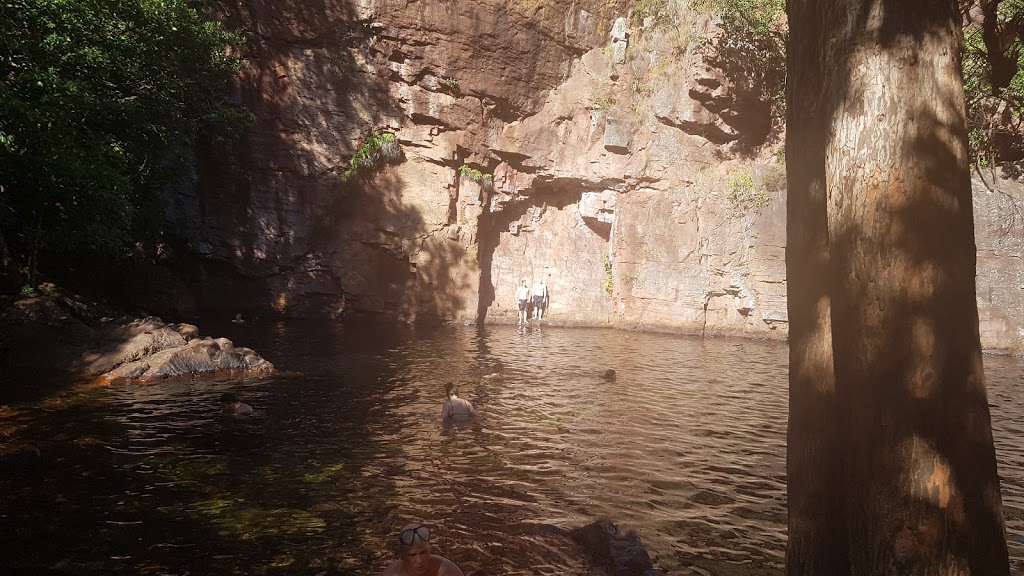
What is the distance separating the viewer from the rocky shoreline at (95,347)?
1323cm

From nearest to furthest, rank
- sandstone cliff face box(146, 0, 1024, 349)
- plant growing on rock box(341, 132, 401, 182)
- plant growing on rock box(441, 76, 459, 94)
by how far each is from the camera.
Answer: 1. sandstone cliff face box(146, 0, 1024, 349)
2. plant growing on rock box(441, 76, 459, 94)
3. plant growing on rock box(341, 132, 401, 182)

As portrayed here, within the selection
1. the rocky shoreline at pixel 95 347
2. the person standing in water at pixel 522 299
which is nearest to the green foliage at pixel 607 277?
the person standing in water at pixel 522 299

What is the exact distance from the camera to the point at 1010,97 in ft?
73.1

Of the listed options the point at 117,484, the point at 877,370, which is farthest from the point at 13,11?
the point at 877,370

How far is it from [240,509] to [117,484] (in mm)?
1792

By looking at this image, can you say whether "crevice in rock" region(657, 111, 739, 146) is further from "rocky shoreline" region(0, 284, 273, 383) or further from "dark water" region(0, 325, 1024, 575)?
"rocky shoreline" region(0, 284, 273, 383)

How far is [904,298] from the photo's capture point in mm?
2600

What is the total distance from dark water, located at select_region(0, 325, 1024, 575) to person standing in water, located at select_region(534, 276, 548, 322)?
50.2ft

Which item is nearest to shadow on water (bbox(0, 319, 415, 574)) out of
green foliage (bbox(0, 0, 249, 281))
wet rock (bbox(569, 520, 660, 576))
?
wet rock (bbox(569, 520, 660, 576))

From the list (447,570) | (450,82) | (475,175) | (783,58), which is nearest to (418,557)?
(447,570)

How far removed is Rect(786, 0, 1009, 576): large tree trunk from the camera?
2541 mm

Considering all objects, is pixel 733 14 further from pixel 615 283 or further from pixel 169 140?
pixel 169 140

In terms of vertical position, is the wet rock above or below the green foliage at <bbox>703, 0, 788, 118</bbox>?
below

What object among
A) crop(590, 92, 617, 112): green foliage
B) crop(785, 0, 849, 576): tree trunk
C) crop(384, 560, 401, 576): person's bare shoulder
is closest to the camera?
crop(785, 0, 849, 576): tree trunk
